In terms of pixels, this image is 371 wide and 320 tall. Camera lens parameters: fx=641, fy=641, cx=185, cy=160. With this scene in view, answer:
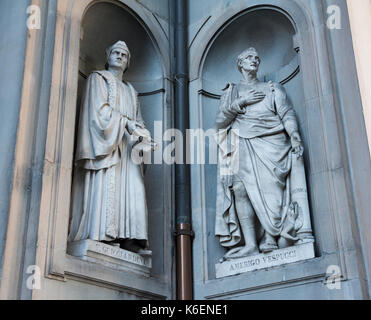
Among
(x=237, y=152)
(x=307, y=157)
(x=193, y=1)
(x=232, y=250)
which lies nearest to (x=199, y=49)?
(x=193, y=1)

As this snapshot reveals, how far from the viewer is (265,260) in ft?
22.9

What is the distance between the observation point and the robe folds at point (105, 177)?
6.73 metres

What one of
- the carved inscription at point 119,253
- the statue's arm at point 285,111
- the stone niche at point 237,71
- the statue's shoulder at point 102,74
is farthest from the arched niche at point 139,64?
the statue's arm at point 285,111

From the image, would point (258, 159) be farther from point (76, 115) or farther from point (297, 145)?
point (76, 115)

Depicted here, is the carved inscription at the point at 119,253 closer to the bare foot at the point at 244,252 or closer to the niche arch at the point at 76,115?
the niche arch at the point at 76,115

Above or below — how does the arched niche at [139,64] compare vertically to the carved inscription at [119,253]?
above

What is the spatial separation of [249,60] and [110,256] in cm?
305

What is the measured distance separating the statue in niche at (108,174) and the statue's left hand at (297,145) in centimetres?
163

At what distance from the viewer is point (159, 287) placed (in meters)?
7.15

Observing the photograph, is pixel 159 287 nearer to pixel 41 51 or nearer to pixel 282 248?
pixel 282 248

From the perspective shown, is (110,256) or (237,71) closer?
(110,256)

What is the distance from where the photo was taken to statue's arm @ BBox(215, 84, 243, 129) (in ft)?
25.5

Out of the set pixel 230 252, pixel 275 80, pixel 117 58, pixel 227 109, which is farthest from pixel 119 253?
pixel 275 80

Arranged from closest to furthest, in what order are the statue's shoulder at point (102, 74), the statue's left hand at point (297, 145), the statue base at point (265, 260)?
the statue base at point (265, 260) < the statue's left hand at point (297, 145) < the statue's shoulder at point (102, 74)
